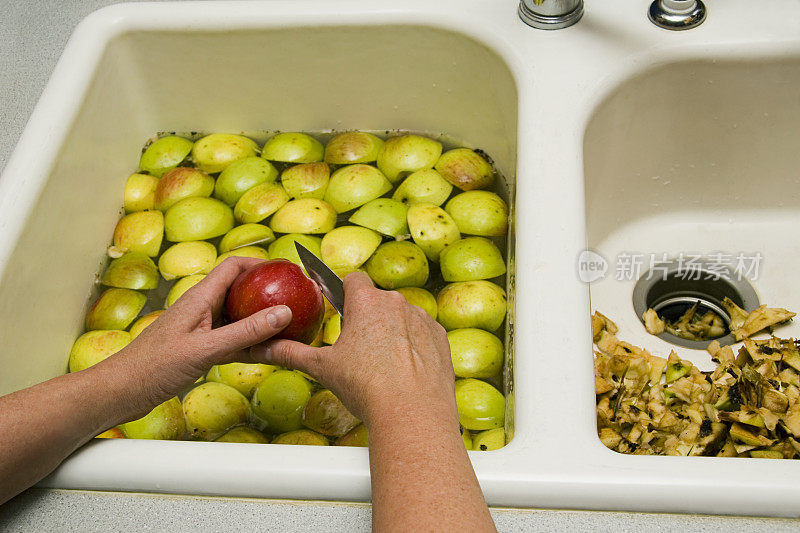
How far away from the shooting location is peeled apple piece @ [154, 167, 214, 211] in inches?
47.9

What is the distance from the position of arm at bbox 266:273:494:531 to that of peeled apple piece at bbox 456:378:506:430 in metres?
0.20

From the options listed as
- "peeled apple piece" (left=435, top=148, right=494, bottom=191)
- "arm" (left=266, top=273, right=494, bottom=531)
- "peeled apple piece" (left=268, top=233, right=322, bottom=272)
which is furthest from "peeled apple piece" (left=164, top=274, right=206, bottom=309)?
"peeled apple piece" (left=435, top=148, right=494, bottom=191)

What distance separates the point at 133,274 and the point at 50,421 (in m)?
0.46

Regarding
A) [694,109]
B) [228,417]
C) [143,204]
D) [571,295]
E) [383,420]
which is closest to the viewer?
[383,420]

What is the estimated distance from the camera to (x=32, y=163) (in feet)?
3.26

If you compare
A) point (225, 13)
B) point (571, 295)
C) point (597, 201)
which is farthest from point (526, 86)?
point (225, 13)

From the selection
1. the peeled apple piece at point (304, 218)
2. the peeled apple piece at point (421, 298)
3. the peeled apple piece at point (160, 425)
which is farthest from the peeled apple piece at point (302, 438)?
the peeled apple piece at point (304, 218)

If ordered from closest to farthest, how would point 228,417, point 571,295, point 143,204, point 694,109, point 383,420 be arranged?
point 383,420, point 571,295, point 228,417, point 694,109, point 143,204

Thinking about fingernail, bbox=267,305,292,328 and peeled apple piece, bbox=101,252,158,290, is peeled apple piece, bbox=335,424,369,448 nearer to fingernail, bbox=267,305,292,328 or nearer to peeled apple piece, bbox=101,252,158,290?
fingernail, bbox=267,305,292,328

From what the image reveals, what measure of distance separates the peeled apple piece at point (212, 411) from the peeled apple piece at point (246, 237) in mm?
256

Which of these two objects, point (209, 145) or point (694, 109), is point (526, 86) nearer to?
point (694, 109)

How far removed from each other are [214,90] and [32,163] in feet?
1.26

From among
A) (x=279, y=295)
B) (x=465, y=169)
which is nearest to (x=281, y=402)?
(x=279, y=295)

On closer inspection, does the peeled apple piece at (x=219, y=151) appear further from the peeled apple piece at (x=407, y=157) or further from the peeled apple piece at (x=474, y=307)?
the peeled apple piece at (x=474, y=307)
